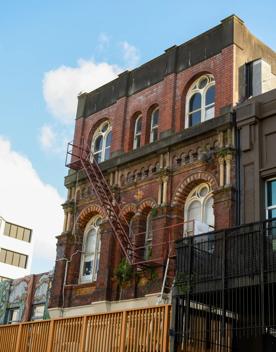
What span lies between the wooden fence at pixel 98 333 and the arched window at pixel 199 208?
5.23 metres

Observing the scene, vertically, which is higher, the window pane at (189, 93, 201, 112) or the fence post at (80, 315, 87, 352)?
the window pane at (189, 93, 201, 112)

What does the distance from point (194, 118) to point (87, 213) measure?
5.94 meters

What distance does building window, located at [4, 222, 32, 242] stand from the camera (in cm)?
7131

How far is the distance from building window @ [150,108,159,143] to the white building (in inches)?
1848

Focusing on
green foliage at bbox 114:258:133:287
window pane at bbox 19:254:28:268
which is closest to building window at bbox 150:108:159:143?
green foliage at bbox 114:258:133:287

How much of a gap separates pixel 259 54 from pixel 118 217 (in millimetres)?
8043

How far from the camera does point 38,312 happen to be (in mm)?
28828

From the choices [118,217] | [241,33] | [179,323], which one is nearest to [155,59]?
[241,33]

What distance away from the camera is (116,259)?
23672 mm

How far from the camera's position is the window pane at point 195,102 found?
23.5 metres

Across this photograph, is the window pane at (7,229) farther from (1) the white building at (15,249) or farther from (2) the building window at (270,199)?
(2) the building window at (270,199)

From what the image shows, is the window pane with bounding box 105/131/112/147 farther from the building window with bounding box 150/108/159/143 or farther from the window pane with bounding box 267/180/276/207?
the window pane with bounding box 267/180/276/207

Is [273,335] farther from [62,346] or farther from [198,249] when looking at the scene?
[62,346]

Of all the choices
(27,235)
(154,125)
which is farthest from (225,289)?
(27,235)
